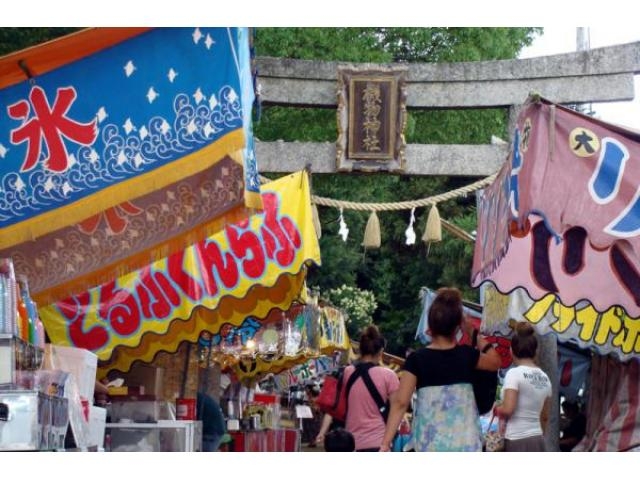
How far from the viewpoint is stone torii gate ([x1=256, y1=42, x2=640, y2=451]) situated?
15.4 metres

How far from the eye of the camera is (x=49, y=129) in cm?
680

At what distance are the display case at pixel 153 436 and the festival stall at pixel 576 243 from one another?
250cm

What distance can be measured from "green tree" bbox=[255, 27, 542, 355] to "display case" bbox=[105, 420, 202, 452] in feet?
27.6

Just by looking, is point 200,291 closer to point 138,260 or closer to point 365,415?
point 365,415

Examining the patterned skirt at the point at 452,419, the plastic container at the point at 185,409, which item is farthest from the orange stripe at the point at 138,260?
the plastic container at the point at 185,409

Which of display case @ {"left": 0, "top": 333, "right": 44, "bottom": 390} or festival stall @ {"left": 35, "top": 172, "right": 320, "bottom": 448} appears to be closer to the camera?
display case @ {"left": 0, "top": 333, "right": 44, "bottom": 390}

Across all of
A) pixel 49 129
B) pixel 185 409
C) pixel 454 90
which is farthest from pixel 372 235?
pixel 49 129

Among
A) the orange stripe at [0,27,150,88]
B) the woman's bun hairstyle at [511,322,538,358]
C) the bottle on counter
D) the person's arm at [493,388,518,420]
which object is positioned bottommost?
the person's arm at [493,388,518,420]

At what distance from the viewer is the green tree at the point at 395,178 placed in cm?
2236

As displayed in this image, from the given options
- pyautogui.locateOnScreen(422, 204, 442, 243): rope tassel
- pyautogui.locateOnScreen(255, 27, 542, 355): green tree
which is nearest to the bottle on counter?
pyautogui.locateOnScreen(422, 204, 442, 243): rope tassel

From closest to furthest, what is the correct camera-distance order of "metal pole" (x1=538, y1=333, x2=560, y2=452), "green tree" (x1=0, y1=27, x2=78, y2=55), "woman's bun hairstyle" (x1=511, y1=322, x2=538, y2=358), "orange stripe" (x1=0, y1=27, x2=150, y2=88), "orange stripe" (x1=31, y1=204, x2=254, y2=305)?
1. "orange stripe" (x1=0, y1=27, x2=150, y2=88)
2. "orange stripe" (x1=31, y1=204, x2=254, y2=305)
3. "woman's bun hairstyle" (x1=511, y1=322, x2=538, y2=358)
4. "metal pole" (x1=538, y1=333, x2=560, y2=452)
5. "green tree" (x1=0, y1=27, x2=78, y2=55)

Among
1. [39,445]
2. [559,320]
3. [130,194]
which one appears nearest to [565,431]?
[559,320]

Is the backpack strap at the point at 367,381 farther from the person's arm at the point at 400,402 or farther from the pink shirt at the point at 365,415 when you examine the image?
the person's arm at the point at 400,402

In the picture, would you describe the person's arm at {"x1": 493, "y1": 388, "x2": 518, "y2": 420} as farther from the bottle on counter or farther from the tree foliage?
the tree foliage
